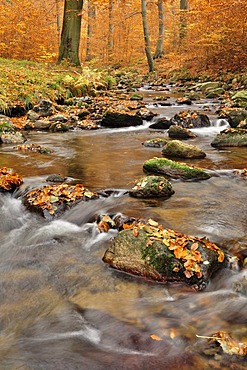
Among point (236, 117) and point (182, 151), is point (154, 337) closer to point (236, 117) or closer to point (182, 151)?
point (182, 151)

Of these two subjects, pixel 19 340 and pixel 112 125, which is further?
pixel 112 125

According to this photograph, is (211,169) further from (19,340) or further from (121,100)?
(121,100)

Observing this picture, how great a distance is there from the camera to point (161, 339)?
2.51 meters

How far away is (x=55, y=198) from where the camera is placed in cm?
475

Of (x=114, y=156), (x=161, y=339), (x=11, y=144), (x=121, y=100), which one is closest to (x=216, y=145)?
(x=114, y=156)

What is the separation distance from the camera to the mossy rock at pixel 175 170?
18.4 ft

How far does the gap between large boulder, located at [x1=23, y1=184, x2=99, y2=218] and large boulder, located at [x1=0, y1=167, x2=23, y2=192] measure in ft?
1.29

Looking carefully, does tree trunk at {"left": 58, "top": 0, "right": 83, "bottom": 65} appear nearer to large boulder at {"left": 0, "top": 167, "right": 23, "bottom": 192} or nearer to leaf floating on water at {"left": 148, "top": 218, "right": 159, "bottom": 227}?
large boulder at {"left": 0, "top": 167, "right": 23, "bottom": 192}

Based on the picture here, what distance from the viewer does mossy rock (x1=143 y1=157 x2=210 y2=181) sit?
18.4 ft

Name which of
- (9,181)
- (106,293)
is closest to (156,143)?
(9,181)

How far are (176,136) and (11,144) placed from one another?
160 inches

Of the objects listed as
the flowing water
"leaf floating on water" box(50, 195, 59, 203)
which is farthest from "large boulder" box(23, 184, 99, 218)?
the flowing water

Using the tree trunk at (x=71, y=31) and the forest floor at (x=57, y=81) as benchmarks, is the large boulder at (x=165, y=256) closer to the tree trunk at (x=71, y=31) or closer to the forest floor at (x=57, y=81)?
the forest floor at (x=57, y=81)

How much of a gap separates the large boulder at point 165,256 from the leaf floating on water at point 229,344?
24.7 inches
